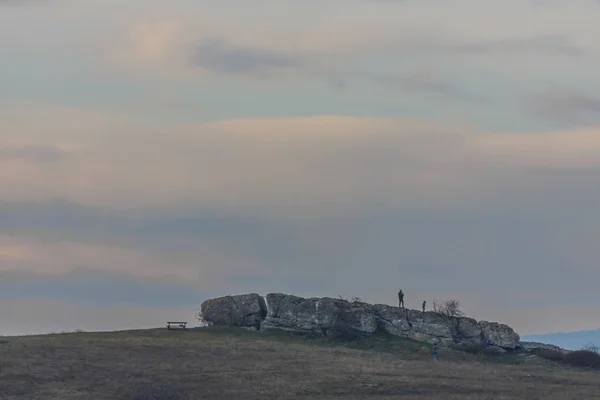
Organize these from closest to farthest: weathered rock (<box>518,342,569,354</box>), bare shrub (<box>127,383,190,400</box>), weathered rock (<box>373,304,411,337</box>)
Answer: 1. bare shrub (<box>127,383,190,400</box>)
2. weathered rock (<box>373,304,411,337</box>)
3. weathered rock (<box>518,342,569,354</box>)

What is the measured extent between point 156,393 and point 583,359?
112 feet

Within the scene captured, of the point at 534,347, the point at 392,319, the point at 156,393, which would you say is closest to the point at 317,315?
the point at 392,319

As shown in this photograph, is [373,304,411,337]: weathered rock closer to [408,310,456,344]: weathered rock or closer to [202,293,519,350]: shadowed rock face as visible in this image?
[202,293,519,350]: shadowed rock face

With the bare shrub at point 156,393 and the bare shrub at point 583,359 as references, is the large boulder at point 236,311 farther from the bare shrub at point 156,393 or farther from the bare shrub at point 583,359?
the bare shrub at point 156,393

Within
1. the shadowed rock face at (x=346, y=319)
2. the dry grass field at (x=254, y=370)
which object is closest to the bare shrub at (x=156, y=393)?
the dry grass field at (x=254, y=370)

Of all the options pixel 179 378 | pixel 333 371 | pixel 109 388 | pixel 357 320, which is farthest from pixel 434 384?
pixel 357 320

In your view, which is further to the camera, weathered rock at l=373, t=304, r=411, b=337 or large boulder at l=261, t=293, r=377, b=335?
weathered rock at l=373, t=304, r=411, b=337

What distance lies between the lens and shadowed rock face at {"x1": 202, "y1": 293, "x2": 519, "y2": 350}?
6988 centimetres

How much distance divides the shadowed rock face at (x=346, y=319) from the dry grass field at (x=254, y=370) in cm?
254

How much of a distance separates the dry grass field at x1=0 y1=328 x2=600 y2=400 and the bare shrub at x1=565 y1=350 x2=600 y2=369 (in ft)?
7.39

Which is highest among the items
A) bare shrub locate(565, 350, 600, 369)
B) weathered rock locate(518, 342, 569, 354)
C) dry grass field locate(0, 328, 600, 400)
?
weathered rock locate(518, 342, 569, 354)

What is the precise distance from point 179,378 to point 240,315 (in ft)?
70.3

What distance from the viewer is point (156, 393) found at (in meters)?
45.0

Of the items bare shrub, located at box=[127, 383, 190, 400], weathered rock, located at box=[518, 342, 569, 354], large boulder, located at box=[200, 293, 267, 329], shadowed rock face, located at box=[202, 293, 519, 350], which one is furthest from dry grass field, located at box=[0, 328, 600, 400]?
weathered rock, located at box=[518, 342, 569, 354]
